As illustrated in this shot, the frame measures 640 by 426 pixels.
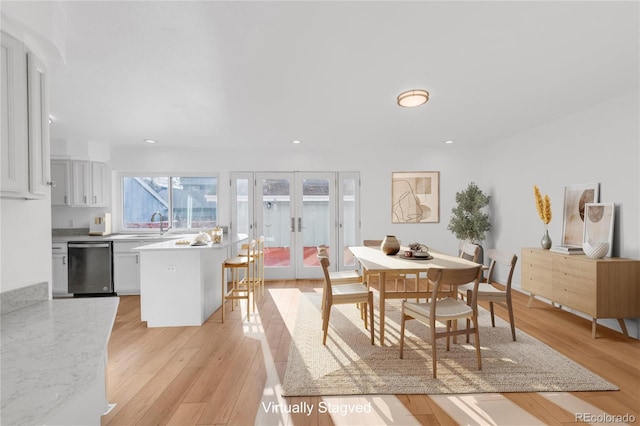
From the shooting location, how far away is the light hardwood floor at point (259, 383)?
1.87 meters

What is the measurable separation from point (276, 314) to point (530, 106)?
4.08 m

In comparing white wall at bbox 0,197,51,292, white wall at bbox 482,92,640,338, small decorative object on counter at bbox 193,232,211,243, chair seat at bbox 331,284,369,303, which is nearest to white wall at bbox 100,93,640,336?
white wall at bbox 482,92,640,338

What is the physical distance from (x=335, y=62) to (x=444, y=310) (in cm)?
229

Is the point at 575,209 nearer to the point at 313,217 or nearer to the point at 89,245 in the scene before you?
the point at 313,217

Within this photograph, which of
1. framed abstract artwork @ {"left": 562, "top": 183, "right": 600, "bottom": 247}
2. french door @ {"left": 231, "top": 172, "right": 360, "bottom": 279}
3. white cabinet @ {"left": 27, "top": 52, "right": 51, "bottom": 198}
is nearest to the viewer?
white cabinet @ {"left": 27, "top": 52, "right": 51, "bottom": 198}

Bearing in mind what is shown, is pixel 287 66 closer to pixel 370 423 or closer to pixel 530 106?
pixel 370 423

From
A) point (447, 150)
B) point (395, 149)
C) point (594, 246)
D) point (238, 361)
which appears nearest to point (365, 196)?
point (395, 149)

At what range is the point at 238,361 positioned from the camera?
256 cm

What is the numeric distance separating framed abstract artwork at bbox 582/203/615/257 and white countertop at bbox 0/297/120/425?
15.1 ft

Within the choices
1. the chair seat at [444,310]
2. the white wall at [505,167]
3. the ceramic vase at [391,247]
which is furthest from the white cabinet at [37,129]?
the white wall at [505,167]

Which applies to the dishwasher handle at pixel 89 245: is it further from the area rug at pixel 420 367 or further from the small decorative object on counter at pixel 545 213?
the small decorative object on counter at pixel 545 213

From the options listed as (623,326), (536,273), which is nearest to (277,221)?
(536,273)

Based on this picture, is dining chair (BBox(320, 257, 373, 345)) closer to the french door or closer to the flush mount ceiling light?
the flush mount ceiling light

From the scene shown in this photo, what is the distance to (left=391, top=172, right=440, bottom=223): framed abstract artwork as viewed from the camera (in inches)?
223
